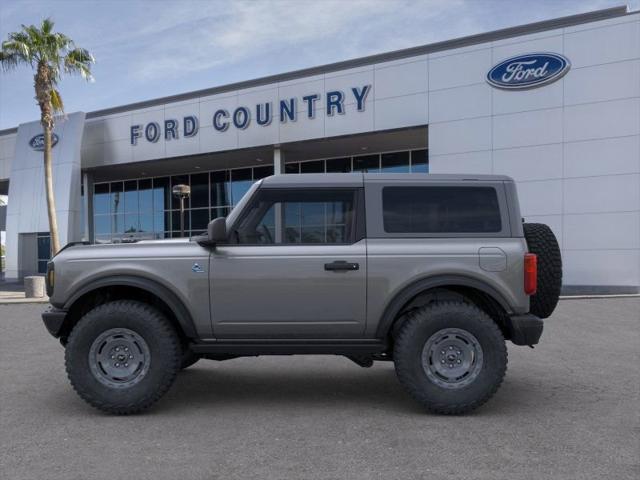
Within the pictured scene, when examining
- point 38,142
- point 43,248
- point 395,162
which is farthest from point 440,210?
point 38,142

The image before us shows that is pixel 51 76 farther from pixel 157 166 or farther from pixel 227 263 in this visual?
pixel 227 263

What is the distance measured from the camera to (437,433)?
13.6 ft

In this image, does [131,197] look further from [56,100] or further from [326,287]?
[326,287]

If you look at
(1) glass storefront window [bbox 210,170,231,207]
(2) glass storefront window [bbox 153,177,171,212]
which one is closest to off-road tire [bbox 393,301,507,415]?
(1) glass storefront window [bbox 210,170,231,207]

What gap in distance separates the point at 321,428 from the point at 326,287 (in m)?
1.12

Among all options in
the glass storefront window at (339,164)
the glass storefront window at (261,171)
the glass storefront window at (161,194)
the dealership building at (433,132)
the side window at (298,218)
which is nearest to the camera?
the side window at (298,218)

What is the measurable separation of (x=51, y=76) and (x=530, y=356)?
2036cm

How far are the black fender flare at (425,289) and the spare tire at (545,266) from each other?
0.53 m

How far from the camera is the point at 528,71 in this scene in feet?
57.3

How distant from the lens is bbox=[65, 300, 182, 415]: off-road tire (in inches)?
179

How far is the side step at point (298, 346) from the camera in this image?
4660 millimetres

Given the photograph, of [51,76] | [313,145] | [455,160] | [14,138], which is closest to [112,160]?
[51,76]

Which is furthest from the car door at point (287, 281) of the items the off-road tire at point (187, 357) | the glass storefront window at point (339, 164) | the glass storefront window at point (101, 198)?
the glass storefront window at point (101, 198)

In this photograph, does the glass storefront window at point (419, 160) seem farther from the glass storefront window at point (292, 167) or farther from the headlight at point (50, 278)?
the headlight at point (50, 278)
